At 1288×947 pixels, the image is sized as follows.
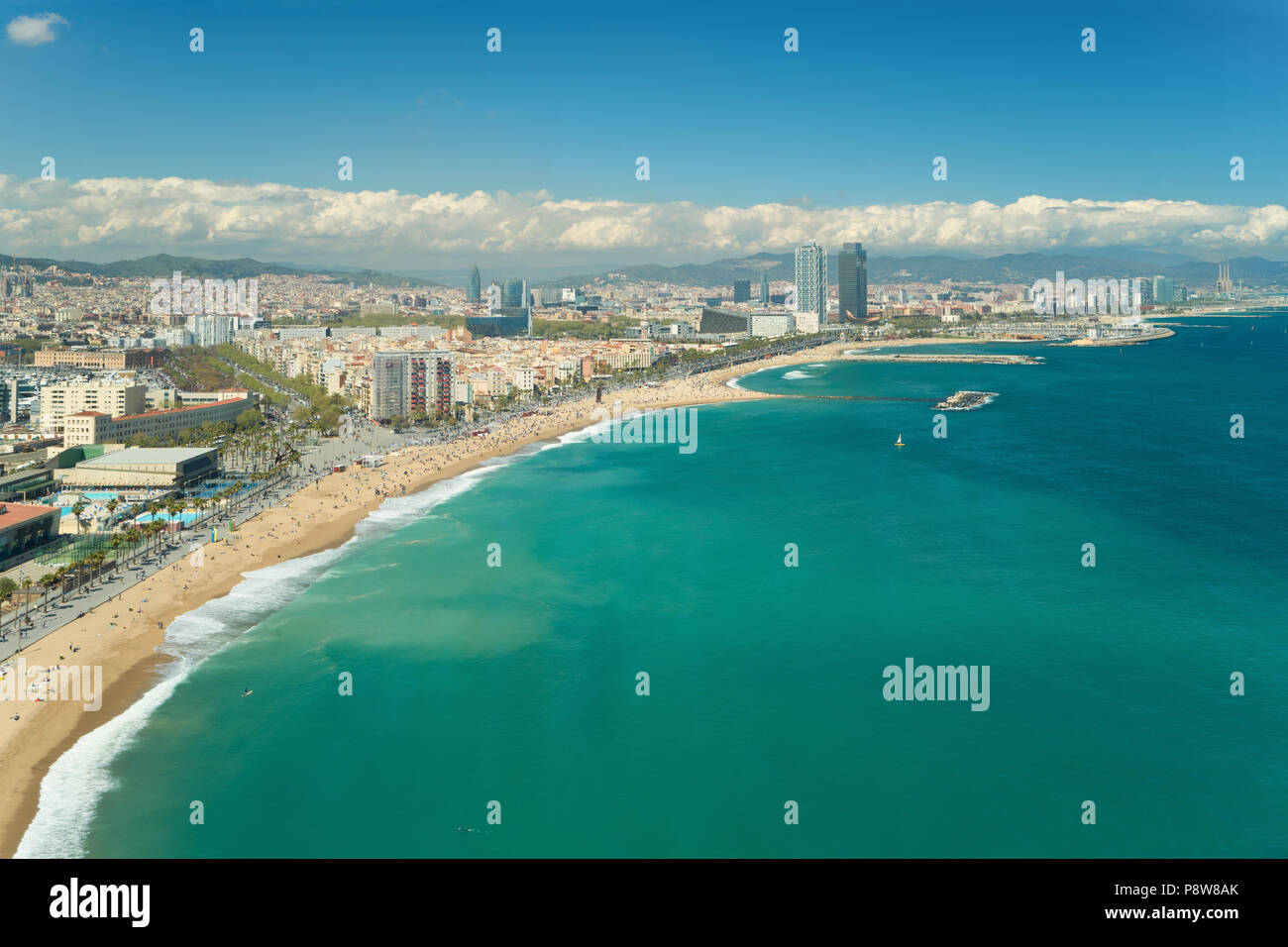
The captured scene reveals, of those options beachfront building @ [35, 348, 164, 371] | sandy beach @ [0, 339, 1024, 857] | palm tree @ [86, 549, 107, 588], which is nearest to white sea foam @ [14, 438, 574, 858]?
sandy beach @ [0, 339, 1024, 857]

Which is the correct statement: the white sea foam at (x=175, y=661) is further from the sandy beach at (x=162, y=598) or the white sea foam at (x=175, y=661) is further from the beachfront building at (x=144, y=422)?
the beachfront building at (x=144, y=422)

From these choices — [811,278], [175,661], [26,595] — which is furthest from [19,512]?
[811,278]

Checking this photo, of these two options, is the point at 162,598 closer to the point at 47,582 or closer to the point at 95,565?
the point at 47,582

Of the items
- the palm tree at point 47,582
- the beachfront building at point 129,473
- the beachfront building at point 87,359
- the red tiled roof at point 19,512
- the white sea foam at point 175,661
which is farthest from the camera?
the beachfront building at point 87,359

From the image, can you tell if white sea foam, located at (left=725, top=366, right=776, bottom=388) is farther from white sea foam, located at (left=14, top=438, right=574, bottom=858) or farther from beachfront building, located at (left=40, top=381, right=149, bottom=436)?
beachfront building, located at (left=40, top=381, right=149, bottom=436)

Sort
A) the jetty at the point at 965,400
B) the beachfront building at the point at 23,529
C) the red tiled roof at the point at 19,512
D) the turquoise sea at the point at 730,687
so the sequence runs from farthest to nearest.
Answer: the jetty at the point at 965,400
the red tiled roof at the point at 19,512
the beachfront building at the point at 23,529
the turquoise sea at the point at 730,687

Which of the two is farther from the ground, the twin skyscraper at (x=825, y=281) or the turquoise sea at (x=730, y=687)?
the twin skyscraper at (x=825, y=281)

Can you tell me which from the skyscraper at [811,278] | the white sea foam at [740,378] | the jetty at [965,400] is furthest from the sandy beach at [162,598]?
the skyscraper at [811,278]

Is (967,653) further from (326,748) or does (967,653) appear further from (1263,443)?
(1263,443)
